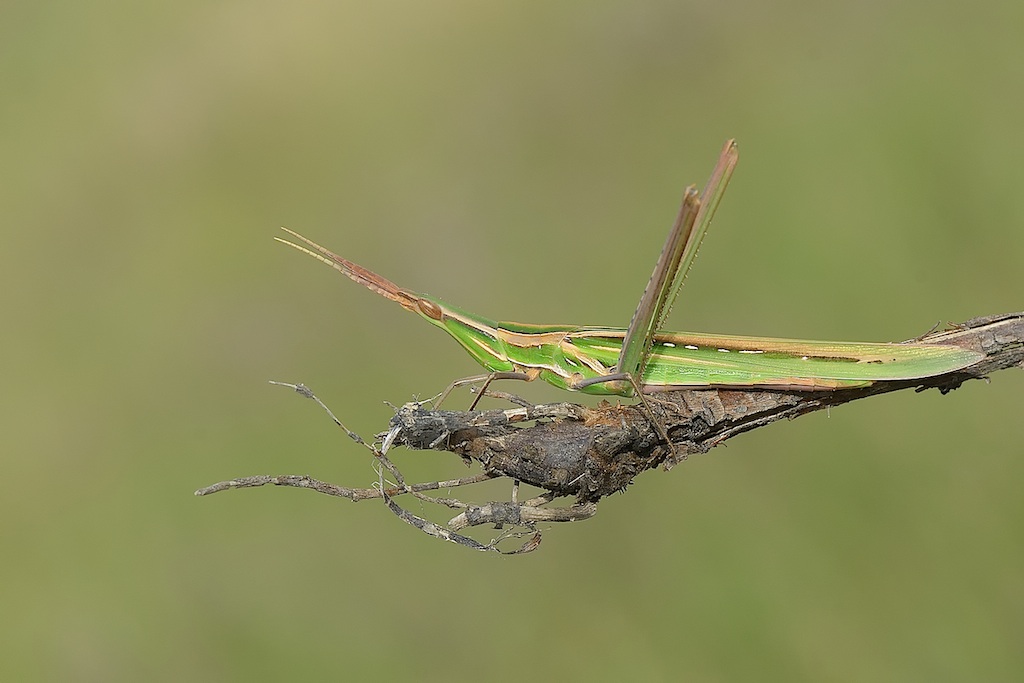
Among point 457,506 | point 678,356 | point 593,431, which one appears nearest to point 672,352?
point 678,356

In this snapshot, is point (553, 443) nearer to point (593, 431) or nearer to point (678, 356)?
point (593, 431)

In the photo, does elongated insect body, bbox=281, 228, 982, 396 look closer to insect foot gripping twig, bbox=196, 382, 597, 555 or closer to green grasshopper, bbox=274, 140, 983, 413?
green grasshopper, bbox=274, 140, 983, 413

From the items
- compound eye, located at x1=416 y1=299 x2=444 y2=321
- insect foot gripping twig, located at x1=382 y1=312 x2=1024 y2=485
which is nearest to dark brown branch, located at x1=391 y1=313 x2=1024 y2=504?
insect foot gripping twig, located at x1=382 y1=312 x2=1024 y2=485

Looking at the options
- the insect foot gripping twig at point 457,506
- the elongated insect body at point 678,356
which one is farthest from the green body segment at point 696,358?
the insect foot gripping twig at point 457,506

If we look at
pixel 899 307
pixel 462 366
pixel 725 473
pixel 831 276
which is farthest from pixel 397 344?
pixel 899 307

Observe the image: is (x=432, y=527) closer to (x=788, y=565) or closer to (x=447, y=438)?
(x=447, y=438)

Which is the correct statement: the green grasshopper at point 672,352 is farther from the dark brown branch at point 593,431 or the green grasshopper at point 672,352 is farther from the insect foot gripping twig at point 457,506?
the insect foot gripping twig at point 457,506
